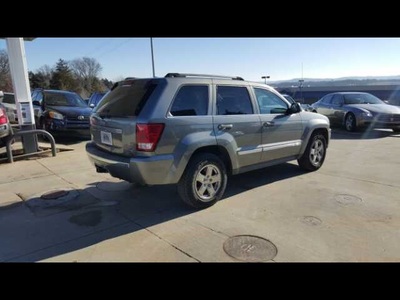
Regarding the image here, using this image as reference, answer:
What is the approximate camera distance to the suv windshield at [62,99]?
423 inches

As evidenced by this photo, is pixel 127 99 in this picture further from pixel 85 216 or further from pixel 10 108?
pixel 10 108

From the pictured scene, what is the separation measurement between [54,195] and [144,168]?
7.07 ft

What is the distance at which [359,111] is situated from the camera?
1159 cm

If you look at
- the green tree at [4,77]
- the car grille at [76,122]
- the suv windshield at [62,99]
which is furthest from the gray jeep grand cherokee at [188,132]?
the green tree at [4,77]

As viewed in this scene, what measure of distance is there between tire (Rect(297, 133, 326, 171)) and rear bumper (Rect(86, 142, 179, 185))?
3230 millimetres

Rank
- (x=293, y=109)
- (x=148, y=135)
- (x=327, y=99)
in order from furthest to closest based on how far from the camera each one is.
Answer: (x=327, y=99) < (x=293, y=109) < (x=148, y=135)

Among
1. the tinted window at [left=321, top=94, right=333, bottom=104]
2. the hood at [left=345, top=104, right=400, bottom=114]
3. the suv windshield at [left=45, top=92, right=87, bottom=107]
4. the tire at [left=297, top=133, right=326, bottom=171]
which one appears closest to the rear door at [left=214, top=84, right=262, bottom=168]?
the tire at [left=297, top=133, right=326, bottom=171]

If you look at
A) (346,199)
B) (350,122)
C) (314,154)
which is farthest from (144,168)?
(350,122)

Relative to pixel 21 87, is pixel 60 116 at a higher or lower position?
lower
